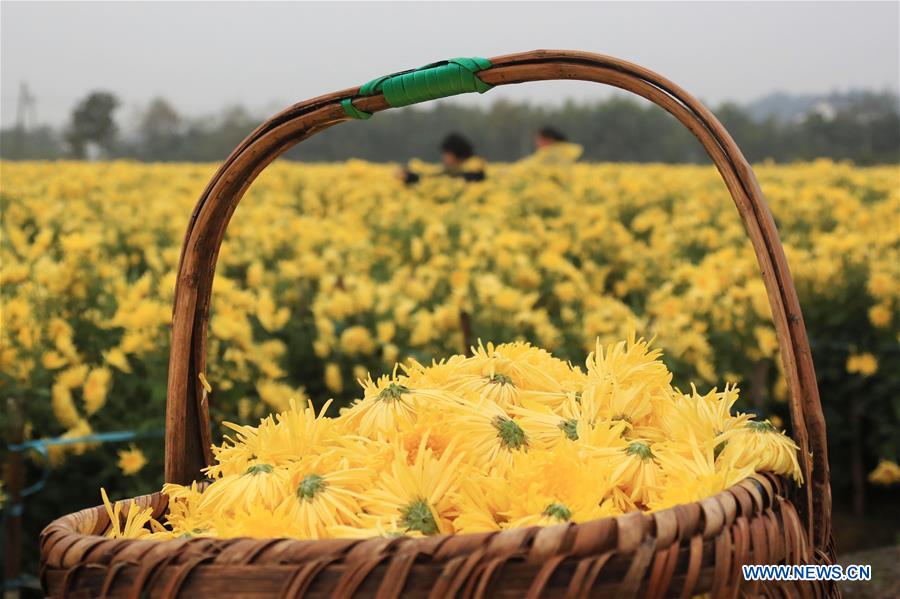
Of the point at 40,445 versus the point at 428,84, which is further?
the point at 40,445

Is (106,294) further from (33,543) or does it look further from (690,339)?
(690,339)

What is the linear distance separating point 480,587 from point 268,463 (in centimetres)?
27

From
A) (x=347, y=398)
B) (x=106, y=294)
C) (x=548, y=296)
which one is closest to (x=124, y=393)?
(x=106, y=294)

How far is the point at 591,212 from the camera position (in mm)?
3918

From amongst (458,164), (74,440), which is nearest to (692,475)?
(74,440)

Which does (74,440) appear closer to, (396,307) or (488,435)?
(396,307)

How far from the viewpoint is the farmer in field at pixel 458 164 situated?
567cm

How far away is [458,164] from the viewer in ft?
20.7

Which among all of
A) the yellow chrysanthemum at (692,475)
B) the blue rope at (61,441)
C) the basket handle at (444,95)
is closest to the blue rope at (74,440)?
the blue rope at (61,441)

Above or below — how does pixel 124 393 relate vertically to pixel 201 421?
below

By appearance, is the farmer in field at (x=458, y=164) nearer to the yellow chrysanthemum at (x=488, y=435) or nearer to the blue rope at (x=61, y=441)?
the blue rope at (x=61, y=441)

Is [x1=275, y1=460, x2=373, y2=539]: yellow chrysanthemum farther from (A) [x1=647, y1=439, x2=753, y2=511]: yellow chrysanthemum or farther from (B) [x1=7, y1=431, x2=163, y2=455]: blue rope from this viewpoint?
(B) [x1=7, y1=431, x2=163, y2=455]: blue rope

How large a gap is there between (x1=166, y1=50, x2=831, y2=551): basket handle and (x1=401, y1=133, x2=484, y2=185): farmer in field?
455cm

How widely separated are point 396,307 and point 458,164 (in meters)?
4.07
